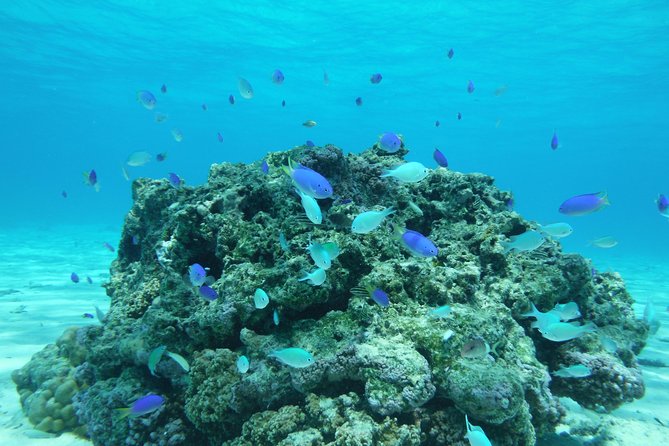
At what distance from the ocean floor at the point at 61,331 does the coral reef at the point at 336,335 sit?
42cm

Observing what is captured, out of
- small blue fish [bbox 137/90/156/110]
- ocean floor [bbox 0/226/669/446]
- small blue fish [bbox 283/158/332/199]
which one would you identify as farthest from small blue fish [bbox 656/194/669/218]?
small blue fish [bbox 137/90/156/110]

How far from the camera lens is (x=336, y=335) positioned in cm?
432

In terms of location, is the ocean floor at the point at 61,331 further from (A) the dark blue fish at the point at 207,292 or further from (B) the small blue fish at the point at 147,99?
(B) the small blue fish at the point at 147,99

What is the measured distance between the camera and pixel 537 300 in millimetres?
5523

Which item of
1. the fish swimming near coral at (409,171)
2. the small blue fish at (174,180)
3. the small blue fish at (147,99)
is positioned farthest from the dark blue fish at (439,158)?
the small blue fish at (147,99)

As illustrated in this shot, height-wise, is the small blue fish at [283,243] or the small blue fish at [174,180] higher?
the small blue fish at [283,243]

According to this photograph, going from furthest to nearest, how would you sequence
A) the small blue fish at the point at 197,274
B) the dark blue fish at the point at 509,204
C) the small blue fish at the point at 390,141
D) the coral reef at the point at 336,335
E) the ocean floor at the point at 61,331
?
the dark blue fish at the point at 509,204 → the small blue fish at the point at 390,141 → the ocean floor at the point at 61,331 → the small blue fish at the point at 197,274 → the coral reef at the point at 336,335

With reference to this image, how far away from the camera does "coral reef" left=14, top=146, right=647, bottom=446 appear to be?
149 inches

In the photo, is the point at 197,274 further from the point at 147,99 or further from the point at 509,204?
the point at 147,99

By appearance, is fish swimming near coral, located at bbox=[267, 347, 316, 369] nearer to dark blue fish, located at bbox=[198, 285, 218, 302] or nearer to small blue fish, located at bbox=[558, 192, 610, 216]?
dark blue fish, located at bbox=[198, 285, 218, 302]

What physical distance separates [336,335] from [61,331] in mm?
8157

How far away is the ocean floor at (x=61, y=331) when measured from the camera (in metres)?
5.47

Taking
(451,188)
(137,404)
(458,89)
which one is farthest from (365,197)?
(458,89)

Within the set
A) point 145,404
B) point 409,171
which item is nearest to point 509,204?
point 409,171
